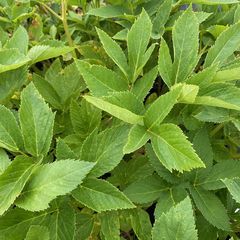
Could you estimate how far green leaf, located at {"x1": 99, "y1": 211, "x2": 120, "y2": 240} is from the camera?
0.78m

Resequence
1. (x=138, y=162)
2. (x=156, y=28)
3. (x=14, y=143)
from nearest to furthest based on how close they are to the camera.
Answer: (x=14, y=143) < (x=138, y=162) < (x=156, y=28)

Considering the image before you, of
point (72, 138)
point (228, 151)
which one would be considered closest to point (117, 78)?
point (72, 138)

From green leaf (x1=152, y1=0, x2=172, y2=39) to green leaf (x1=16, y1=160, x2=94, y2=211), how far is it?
0.42 meters

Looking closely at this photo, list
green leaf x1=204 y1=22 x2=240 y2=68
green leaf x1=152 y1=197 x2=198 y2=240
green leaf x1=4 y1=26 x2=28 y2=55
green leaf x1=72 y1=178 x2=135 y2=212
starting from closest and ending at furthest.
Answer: green leaf x1=152 y1=197 x2=198 y2=240
green leaf x1=72 y1=178 x2=135 y2=212
green leaf x1=204 y1=22 x2=240 y2=68
green leaf x1=4 y1=26 x2=28 y2=55

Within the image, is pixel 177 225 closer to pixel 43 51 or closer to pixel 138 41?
pixel 138 41

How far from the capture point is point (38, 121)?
0.75 meters

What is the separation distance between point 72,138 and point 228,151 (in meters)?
0.32

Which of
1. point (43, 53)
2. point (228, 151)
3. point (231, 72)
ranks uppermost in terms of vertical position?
point (43, 53)

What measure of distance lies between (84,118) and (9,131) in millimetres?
161

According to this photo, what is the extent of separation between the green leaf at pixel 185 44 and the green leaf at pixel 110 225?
26 cm

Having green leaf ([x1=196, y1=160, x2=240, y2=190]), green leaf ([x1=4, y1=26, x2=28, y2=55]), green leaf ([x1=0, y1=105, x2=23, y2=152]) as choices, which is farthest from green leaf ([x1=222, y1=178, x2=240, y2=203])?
green leaf ([x1=4, y1=26, x2=28, y2=55])

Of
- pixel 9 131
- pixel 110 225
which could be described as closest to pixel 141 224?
pixel 110 225

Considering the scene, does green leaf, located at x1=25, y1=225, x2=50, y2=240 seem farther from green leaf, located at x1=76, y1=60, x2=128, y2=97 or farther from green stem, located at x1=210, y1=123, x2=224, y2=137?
green stem, located at x1=210, y1=123, x2=224, y2=137

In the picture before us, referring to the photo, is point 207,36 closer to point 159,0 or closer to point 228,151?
point 159,0
